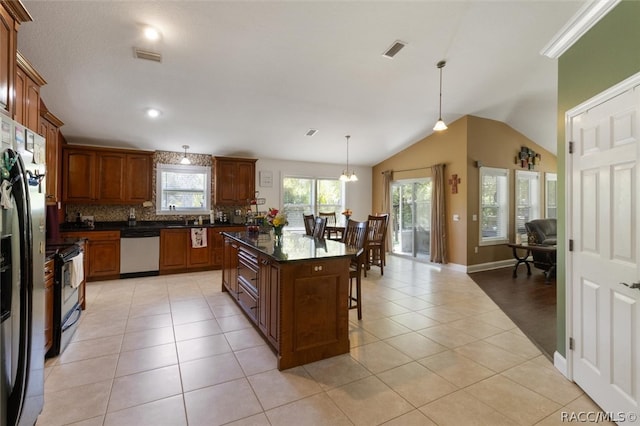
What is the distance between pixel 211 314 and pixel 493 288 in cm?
429

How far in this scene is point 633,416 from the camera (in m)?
1.69

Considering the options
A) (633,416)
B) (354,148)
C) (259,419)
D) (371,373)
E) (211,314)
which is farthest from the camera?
(354,148)

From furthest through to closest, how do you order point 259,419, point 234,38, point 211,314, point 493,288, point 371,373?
point 493,288 < point 211,314 < point 234,38 < point 371,373 < point 259,419

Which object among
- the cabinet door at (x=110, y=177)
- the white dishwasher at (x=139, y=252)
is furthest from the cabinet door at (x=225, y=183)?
the cabinet door at (x=110, y=177)

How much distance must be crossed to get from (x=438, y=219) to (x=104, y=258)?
20.9ft

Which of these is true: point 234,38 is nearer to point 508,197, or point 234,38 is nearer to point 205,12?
point 205,12

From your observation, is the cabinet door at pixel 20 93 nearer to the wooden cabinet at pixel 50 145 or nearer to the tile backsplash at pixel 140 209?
the wooden cabinet at pixel 50 145

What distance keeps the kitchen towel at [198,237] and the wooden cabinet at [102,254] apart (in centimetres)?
120

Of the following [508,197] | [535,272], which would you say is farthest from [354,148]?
[535,272]

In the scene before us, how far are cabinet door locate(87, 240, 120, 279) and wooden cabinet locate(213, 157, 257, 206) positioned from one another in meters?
2.00

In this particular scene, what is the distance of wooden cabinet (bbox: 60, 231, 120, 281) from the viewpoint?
16.2 feet

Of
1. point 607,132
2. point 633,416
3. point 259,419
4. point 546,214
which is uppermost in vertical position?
point 607,132

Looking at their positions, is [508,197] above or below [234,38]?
below

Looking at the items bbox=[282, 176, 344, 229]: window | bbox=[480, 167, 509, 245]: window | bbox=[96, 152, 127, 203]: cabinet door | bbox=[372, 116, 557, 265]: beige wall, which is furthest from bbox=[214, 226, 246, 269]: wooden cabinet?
bbox=[480, 167, 509, 245]: window
